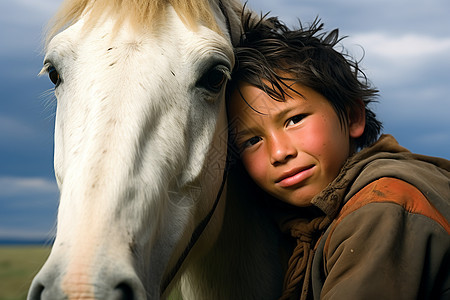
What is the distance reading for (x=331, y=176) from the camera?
192cm

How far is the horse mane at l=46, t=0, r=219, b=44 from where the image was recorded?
1700 millimetres

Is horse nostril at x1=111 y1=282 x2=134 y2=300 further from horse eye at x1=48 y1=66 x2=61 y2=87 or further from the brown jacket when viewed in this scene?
horse eye at x1=48 y1=66 x2=61 y2=87

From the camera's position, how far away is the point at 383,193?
1505 millimetres

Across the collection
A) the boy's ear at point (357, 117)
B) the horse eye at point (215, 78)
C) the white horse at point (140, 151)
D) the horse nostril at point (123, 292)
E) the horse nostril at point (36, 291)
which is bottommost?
the horse nostril at point (36, 291)

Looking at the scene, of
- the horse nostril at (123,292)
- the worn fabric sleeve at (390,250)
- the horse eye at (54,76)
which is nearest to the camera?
the horse nostril at (123,292)

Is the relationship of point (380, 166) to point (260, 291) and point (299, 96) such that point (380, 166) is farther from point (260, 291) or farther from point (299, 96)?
point (260, 291)

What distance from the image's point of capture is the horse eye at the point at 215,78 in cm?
173

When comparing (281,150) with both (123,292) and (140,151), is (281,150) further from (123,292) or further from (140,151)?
(123,292)

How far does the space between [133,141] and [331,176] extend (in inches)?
34.6

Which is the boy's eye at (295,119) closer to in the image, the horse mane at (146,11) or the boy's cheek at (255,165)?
the boy's cheek at (255,165)

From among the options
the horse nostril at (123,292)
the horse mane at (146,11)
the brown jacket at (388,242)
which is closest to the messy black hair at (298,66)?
the horse mane at (146,11)

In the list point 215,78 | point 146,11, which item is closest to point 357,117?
point 215,78

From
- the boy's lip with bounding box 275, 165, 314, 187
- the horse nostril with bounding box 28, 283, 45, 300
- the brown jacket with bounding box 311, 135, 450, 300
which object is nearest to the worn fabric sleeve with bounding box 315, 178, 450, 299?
the brown jacket with bounding box 311, 135, 450, 300

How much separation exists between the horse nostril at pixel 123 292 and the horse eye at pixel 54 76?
952 millimetres
